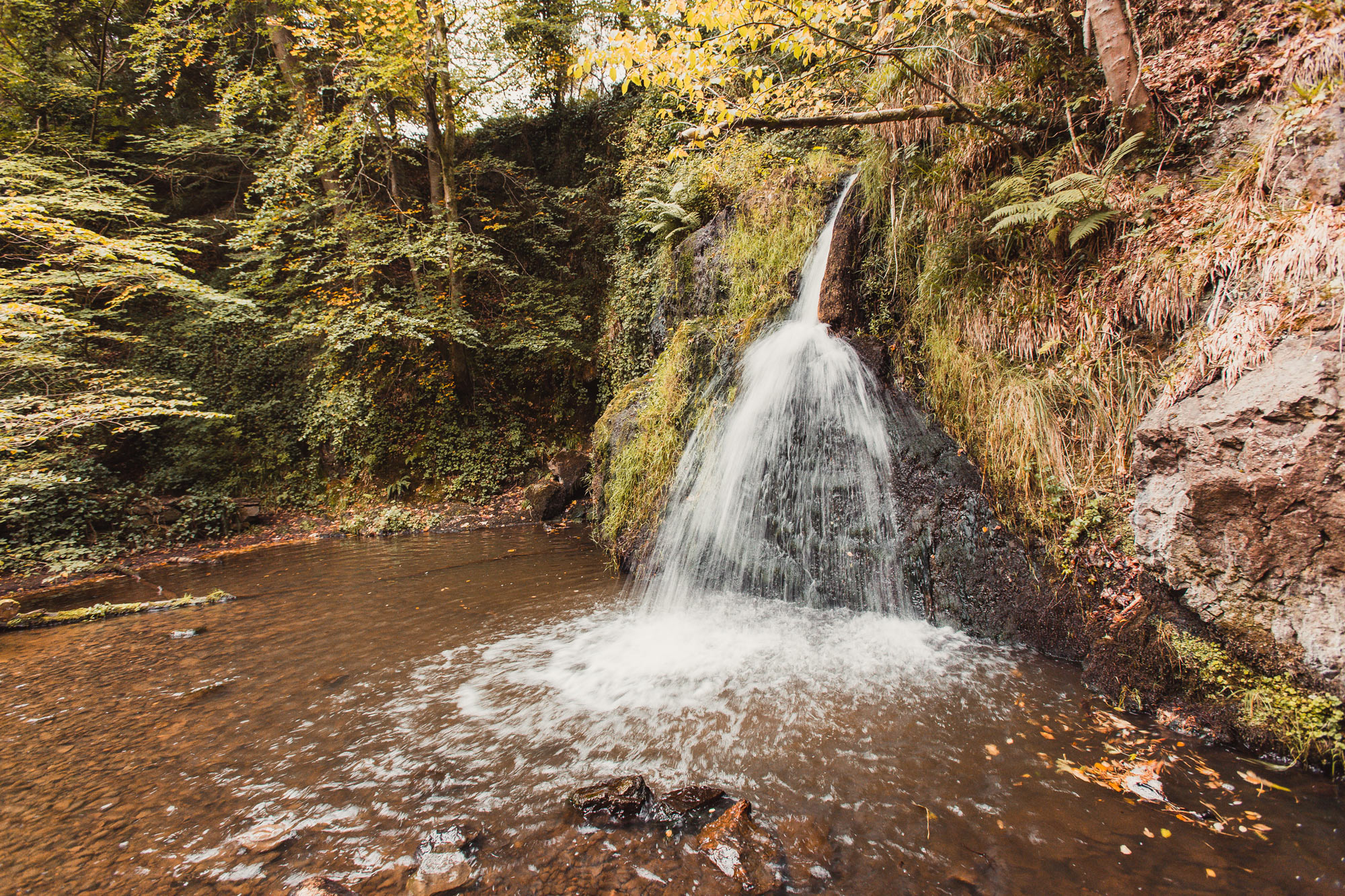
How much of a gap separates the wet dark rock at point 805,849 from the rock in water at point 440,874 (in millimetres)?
1342

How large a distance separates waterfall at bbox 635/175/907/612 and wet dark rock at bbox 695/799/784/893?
266cm

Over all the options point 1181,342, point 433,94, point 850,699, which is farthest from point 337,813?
point 433,94

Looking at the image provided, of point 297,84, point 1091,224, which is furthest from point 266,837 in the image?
point 297,84

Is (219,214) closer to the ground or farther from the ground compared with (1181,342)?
farther from the ground

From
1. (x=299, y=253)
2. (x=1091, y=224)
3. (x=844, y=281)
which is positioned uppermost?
(x=299, y=253)

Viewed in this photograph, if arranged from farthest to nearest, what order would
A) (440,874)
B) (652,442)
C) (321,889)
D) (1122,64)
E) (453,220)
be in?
(453,220) < (652,442) < (1122,64) < (440,874) < (321,889)

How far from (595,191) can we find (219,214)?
396 inches

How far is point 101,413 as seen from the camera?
674cm

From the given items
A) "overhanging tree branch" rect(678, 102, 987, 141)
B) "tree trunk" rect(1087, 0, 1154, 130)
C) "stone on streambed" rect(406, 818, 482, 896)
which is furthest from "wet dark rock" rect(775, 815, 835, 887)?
"tree trunk" rect(1087, 0, 1154, 130)

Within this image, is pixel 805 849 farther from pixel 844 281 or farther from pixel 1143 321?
pixel 844 281

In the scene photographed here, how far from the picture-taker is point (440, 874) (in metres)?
2.05

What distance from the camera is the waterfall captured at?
4.62 metres

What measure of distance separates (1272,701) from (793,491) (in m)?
3.24

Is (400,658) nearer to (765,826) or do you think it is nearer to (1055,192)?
(765,826)
